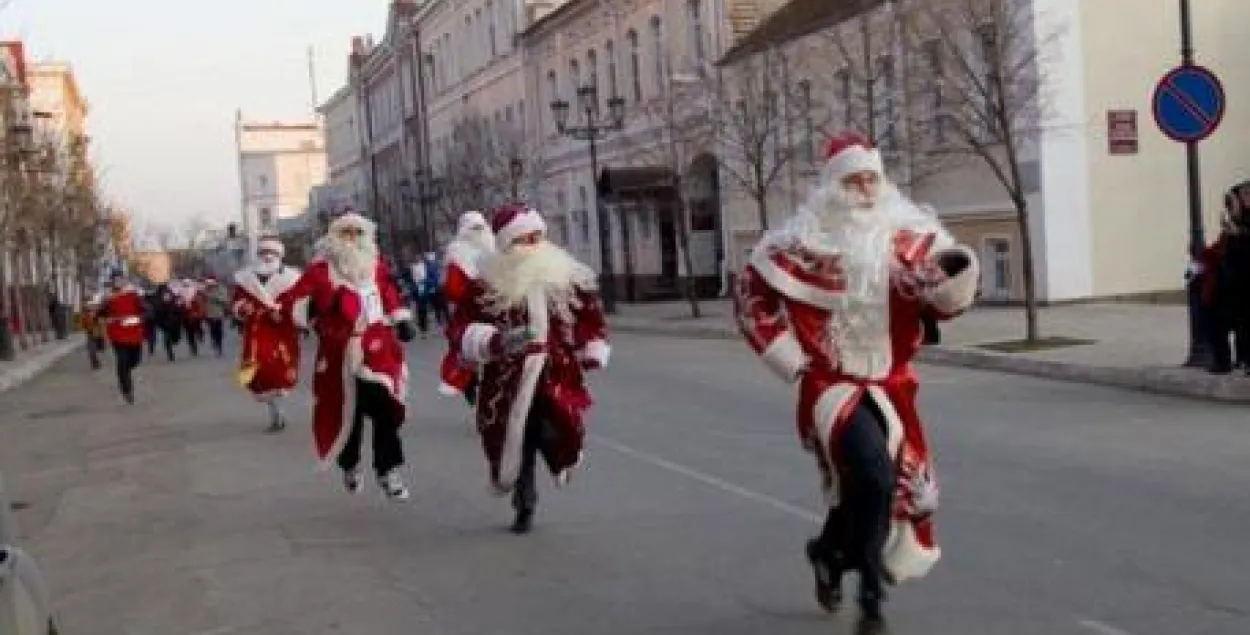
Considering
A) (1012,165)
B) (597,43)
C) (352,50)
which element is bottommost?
(1012,165)

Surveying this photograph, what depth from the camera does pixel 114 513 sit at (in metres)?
10.6

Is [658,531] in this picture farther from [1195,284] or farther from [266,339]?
[266,339]

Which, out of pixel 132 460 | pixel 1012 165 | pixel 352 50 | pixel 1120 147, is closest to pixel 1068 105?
pixel 1012 165

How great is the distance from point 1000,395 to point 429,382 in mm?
8062

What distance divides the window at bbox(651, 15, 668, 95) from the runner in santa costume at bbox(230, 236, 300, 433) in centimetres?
2637

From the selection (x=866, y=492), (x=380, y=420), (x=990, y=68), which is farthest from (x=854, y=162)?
(x=990, y=68)

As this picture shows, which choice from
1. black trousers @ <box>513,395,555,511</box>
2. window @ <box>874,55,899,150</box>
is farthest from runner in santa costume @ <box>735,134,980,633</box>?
window @ <box>874,55,899,150</box>

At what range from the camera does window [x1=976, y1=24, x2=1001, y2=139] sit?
736 inches

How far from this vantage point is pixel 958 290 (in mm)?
5637

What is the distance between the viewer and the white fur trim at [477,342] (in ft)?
27.3

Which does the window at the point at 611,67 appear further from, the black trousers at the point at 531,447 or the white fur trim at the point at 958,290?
the white fur trim at the point at 958,290

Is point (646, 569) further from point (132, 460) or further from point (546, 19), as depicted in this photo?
point (546, 19)

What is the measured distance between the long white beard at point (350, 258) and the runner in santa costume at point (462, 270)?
23.8 inches

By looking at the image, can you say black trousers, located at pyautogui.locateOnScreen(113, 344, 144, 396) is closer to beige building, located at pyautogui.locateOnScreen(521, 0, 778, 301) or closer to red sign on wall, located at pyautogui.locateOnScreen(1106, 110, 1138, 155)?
red sign on wall, located at pyautogui.locateOnScreen(1106, 110, 1138, 155)
